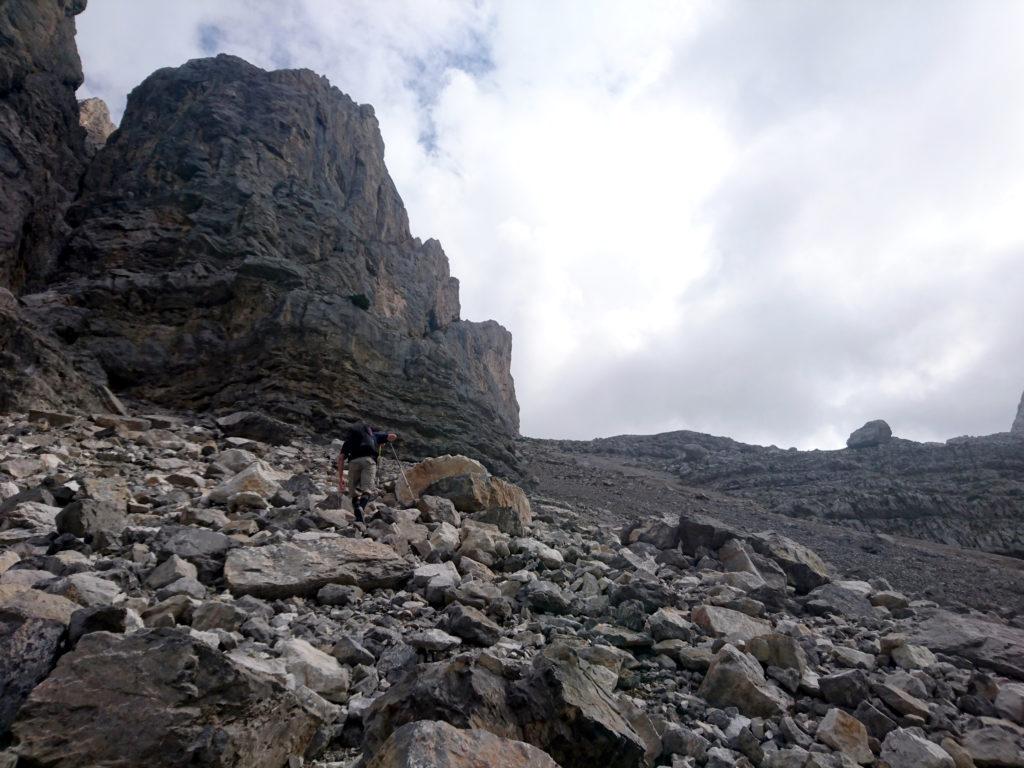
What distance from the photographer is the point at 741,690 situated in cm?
466

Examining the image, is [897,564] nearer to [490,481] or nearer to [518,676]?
[490,481]

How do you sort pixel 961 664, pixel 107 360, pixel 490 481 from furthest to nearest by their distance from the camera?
pixel 107 360, pixel 490 481, pixel 961 664

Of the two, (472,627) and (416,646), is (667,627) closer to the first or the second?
(472,627)

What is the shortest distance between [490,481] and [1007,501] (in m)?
48.8

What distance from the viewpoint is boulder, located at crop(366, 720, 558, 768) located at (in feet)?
8.36

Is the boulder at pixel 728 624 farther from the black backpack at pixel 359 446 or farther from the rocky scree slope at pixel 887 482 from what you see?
the rocky scree slope at pixel 887 482

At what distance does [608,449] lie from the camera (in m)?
72.8

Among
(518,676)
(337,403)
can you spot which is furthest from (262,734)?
(337,403)

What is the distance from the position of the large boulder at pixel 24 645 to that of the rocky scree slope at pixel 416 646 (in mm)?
12

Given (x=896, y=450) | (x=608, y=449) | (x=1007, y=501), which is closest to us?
(x=1007, y=501)

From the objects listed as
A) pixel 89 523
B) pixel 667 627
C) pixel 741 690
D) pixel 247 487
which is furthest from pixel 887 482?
pixel 89 523

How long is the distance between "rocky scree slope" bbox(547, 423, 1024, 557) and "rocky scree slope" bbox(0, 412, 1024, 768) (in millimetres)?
37828

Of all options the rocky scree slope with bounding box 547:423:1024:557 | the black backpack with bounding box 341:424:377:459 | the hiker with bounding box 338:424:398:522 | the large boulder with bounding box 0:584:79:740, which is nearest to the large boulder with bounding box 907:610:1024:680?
the hiker with bounding box 338:424:398:522

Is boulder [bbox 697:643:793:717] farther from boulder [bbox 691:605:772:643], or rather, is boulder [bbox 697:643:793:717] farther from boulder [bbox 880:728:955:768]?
boulder [bbox 691:605:772:643]
